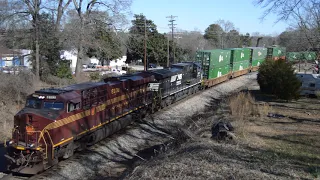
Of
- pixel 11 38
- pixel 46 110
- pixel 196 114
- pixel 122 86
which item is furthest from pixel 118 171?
pixel 11 38

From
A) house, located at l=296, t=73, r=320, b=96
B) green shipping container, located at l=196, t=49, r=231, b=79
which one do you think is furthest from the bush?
green shipping container, located at l=196, t=49, r=231, b=79

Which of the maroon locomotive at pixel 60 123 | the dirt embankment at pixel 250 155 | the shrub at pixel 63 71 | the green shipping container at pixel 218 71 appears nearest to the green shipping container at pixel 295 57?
the green shipping container at pixel 218 71

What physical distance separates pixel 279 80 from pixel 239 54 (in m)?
18.3

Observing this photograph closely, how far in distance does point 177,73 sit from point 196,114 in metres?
4.70

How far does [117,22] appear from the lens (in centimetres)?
3788

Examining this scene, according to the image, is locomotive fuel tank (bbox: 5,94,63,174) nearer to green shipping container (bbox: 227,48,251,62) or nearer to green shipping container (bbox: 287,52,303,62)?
green shipping container (bbox: 227,48,251,62)

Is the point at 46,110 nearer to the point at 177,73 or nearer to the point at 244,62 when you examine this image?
the point at 177,73

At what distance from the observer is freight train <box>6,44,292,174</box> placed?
12.1 m

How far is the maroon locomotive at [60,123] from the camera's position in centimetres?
1209

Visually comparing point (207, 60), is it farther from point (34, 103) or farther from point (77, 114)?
point (34, 103)

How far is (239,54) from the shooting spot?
4253 cm

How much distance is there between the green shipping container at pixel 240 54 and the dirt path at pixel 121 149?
631 inches

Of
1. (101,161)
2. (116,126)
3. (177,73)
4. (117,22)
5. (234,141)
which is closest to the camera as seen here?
(234,141)

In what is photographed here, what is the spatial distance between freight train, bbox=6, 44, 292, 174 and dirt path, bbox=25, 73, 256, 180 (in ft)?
1.47
